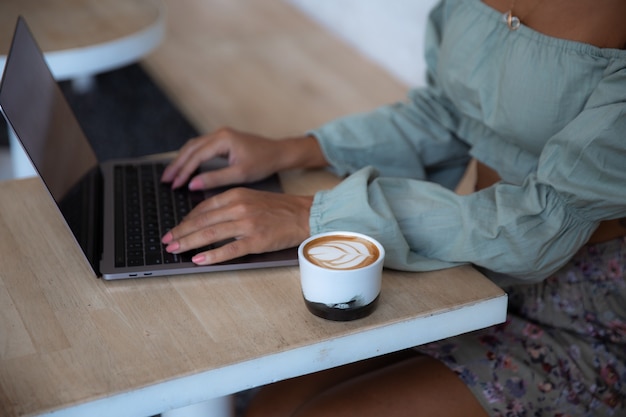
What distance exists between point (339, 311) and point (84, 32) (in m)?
1.15

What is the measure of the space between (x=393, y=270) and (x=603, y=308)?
13.6 inches

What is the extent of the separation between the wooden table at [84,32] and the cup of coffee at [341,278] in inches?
36.9

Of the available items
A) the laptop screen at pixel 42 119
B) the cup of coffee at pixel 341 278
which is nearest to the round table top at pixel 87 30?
the laptop screen at pixel 42 119

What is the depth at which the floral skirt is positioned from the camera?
1.13 m

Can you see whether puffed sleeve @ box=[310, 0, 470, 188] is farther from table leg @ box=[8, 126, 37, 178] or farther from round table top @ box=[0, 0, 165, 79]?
table leg @ box=[8, 126, 37, 178]

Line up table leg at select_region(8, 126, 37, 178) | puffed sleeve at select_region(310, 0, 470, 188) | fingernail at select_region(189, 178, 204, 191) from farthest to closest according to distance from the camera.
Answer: table leg at select_region(8, 126, 37, 178) → puffed sleeve at select_region(310, 0, 470, 188) → fingernail at select_region(189, 178, 204, 191)

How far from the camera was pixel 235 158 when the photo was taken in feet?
4.11

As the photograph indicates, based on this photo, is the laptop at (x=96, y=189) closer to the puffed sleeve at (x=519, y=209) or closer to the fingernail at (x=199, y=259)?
the fingernail at (x=199, y=259)

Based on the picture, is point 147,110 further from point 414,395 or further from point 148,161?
point 414,395

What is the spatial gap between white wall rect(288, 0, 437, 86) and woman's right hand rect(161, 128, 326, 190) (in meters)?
1.45

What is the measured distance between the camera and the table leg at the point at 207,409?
105 centimetres

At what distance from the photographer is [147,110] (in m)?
3.07

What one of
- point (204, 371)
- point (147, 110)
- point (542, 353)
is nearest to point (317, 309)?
point (204, 371)

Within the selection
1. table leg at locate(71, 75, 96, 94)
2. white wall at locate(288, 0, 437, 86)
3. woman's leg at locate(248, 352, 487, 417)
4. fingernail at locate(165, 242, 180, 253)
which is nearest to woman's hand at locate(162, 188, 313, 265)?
fingernail at locate(165, 242, 180, 253)
